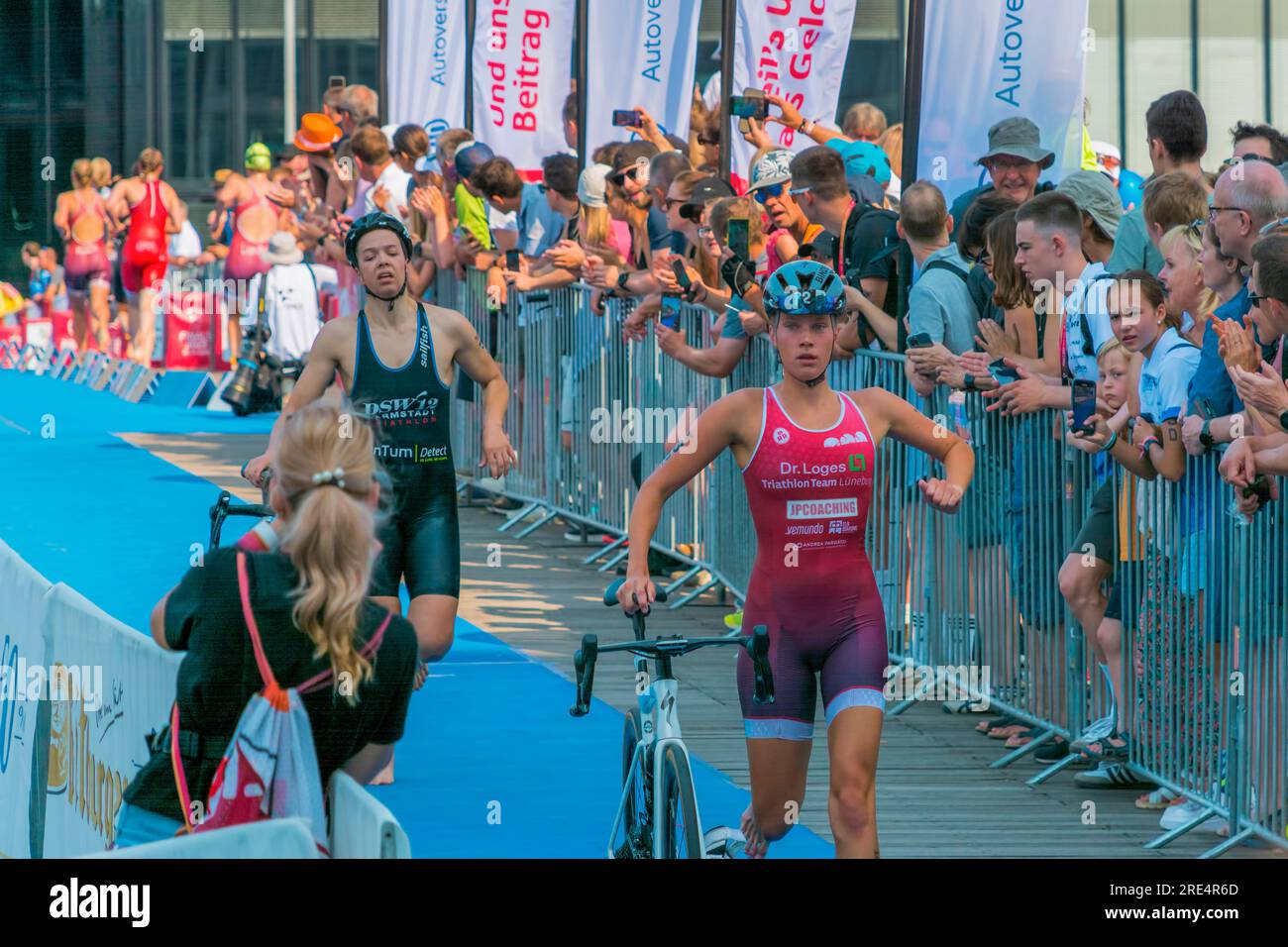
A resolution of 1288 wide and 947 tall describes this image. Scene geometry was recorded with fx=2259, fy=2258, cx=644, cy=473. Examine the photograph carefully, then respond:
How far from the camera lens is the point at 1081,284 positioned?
29.1 ft

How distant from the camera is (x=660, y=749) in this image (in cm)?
617

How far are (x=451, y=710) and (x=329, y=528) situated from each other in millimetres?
5104

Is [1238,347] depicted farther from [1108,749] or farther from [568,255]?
[568,255]

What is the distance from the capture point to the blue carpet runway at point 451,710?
817cm

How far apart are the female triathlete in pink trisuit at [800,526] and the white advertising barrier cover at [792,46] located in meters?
8.92

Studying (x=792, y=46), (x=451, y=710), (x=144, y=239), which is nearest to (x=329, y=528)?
(x=451, y=710)

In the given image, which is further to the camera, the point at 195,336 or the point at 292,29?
the point at 292,29

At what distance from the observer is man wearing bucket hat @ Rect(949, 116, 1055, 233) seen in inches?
406

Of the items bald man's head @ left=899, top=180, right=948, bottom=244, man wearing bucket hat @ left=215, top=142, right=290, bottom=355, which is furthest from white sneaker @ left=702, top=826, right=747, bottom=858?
man wearing bucket hat @ left=215, top=142, right=290, bottom=355
